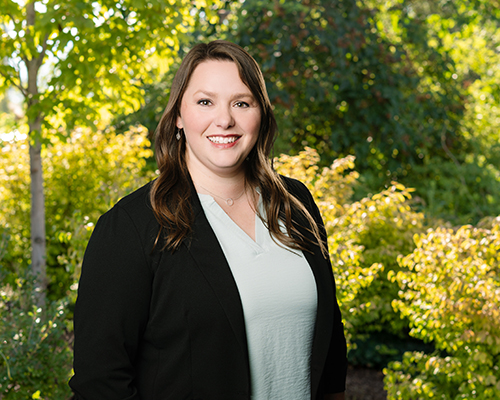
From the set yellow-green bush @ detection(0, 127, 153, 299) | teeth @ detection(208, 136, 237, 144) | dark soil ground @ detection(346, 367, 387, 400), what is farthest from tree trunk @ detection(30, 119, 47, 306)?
teeth @ detection(208, 136, 237, 144)

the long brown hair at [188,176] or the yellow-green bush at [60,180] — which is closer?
the long brown hair at [188,176]

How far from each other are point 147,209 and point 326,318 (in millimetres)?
750

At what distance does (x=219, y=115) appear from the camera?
1.61m

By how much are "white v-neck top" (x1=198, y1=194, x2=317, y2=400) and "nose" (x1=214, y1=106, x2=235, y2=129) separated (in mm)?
265

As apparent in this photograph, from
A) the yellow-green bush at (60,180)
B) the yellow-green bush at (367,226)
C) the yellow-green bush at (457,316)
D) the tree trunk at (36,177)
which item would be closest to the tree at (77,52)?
the tree trunk at (36,177)

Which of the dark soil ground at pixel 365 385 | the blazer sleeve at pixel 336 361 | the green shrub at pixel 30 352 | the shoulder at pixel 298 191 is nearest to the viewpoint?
the blazer sleeve at pixel 336 361

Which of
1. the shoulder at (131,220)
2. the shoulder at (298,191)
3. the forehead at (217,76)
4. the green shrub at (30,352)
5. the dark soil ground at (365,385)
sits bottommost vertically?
the dark soil ground at (365,385)

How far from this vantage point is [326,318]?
1.72 metres

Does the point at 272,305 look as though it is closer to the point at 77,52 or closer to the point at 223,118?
the point at 223,118

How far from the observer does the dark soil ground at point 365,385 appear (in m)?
4.45

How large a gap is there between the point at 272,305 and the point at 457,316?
6.03ft

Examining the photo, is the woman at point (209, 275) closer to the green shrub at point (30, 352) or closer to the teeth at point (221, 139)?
the teeth at point (221, 139)

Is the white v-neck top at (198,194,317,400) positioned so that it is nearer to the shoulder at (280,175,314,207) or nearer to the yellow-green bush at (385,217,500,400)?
the shoulder at (280,175,314,207)

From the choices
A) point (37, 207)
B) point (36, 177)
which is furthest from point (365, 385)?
point (36, 177)
